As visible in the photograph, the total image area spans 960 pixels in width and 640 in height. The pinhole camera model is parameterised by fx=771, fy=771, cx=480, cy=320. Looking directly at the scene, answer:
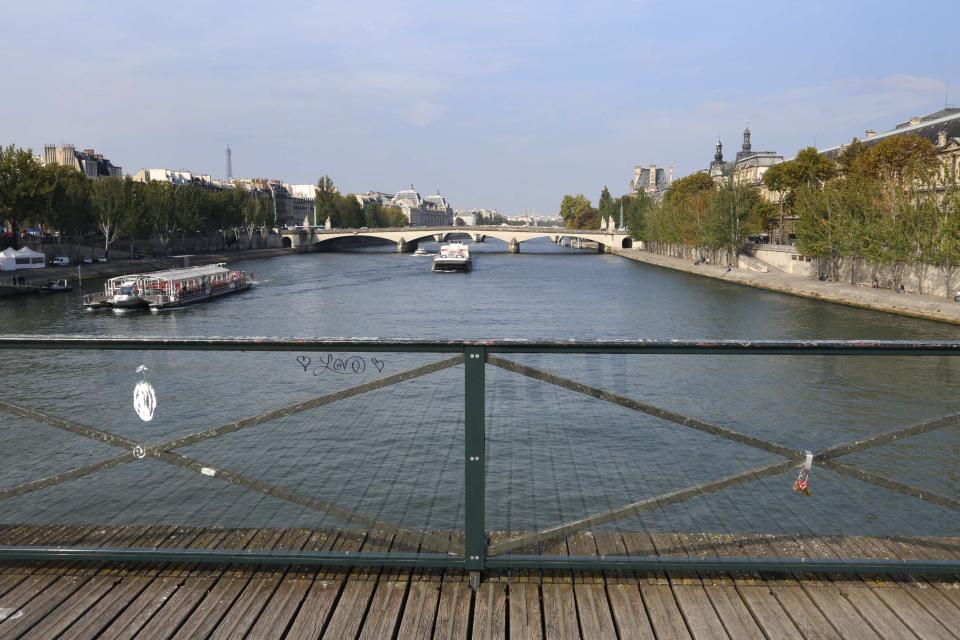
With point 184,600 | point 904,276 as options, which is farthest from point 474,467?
point 904,276

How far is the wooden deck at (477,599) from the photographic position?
9.80 feet

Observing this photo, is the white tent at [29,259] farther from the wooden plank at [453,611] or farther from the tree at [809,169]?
the tree at [809,169]

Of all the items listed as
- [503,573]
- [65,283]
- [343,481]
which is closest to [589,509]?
[343,481]

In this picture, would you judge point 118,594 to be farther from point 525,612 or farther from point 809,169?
point 809,169

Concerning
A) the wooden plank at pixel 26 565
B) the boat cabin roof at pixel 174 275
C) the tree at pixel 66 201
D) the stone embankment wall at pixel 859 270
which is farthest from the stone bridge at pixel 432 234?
the wooden plank at pixel 26 565

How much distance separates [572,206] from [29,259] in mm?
126142

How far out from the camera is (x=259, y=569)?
344 centimetres

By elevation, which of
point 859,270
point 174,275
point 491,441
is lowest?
point 491,441

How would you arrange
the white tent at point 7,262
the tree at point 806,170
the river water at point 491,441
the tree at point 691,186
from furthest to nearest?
the tree at point 691,186
the tree at point 806,170
the white tent at point 7,262
the river water at point 491,441

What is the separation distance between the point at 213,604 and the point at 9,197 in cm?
5560

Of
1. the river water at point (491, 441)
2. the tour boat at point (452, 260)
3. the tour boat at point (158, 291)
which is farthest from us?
the tour boat at point (452, 260)

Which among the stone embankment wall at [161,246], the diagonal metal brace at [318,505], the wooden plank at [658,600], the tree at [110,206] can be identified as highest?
the tree at [110,206]

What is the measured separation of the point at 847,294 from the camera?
40.7m

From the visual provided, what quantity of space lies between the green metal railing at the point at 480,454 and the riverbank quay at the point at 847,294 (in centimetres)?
3397
